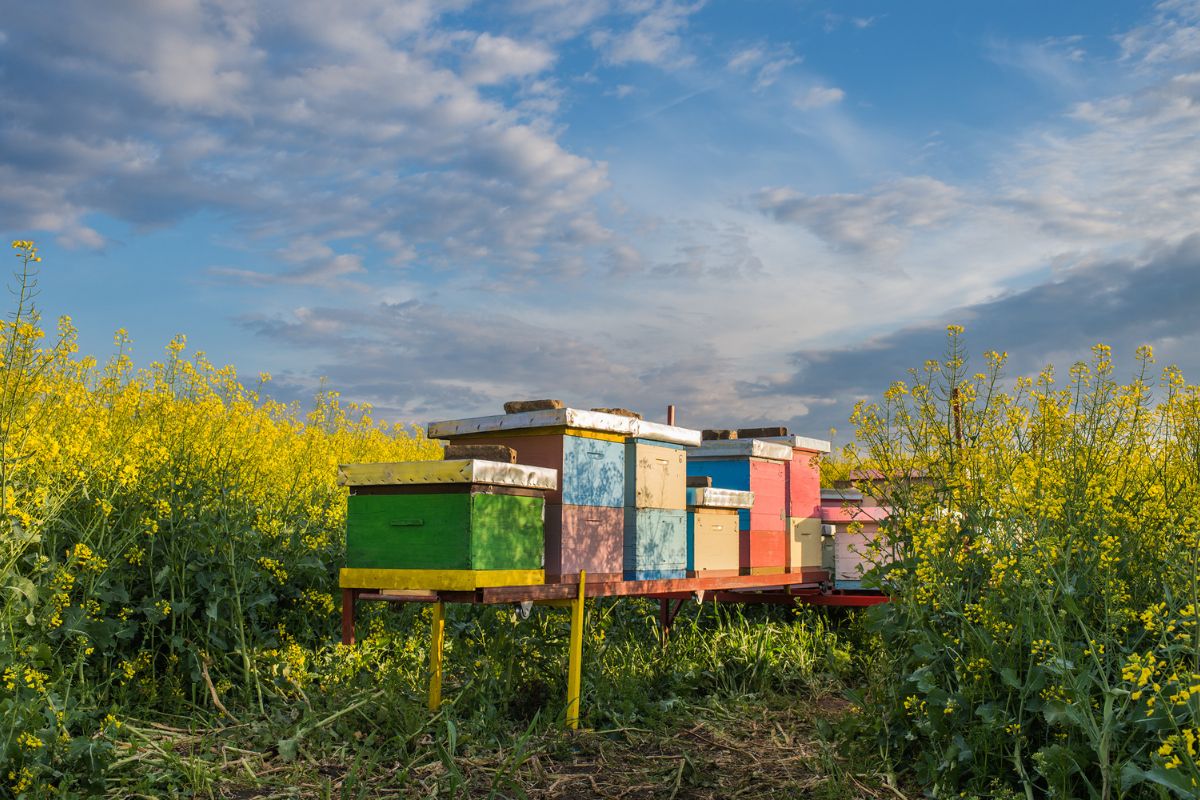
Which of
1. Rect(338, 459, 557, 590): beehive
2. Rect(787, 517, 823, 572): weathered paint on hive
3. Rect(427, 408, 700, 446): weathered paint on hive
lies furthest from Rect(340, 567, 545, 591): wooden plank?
Rect(787, 517, 823, 572): weathered paint on hive

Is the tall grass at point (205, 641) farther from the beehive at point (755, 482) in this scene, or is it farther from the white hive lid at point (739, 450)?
the white hive lid at point (739, 450)

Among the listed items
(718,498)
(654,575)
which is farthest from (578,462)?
(718,498)

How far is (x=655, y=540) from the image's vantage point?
24.0 ft

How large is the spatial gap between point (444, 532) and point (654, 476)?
1.88 m

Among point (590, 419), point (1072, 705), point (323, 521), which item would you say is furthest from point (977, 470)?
point (323, 521)

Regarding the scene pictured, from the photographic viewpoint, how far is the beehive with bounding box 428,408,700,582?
6527mm

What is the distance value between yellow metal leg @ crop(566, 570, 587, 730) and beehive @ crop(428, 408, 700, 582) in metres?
0.19

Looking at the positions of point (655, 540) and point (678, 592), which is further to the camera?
point (678, 592)

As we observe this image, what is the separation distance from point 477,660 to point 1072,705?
163 inches


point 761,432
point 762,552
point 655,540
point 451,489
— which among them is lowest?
point 762,552

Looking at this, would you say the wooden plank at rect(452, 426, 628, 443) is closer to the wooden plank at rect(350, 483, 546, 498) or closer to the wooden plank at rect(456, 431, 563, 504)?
the wooden plank at rect(456, 431, 563, 504)

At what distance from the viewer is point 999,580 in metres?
4.88

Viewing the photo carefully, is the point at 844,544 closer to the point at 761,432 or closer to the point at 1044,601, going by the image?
the point at 761,432

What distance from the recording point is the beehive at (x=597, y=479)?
653 cm
